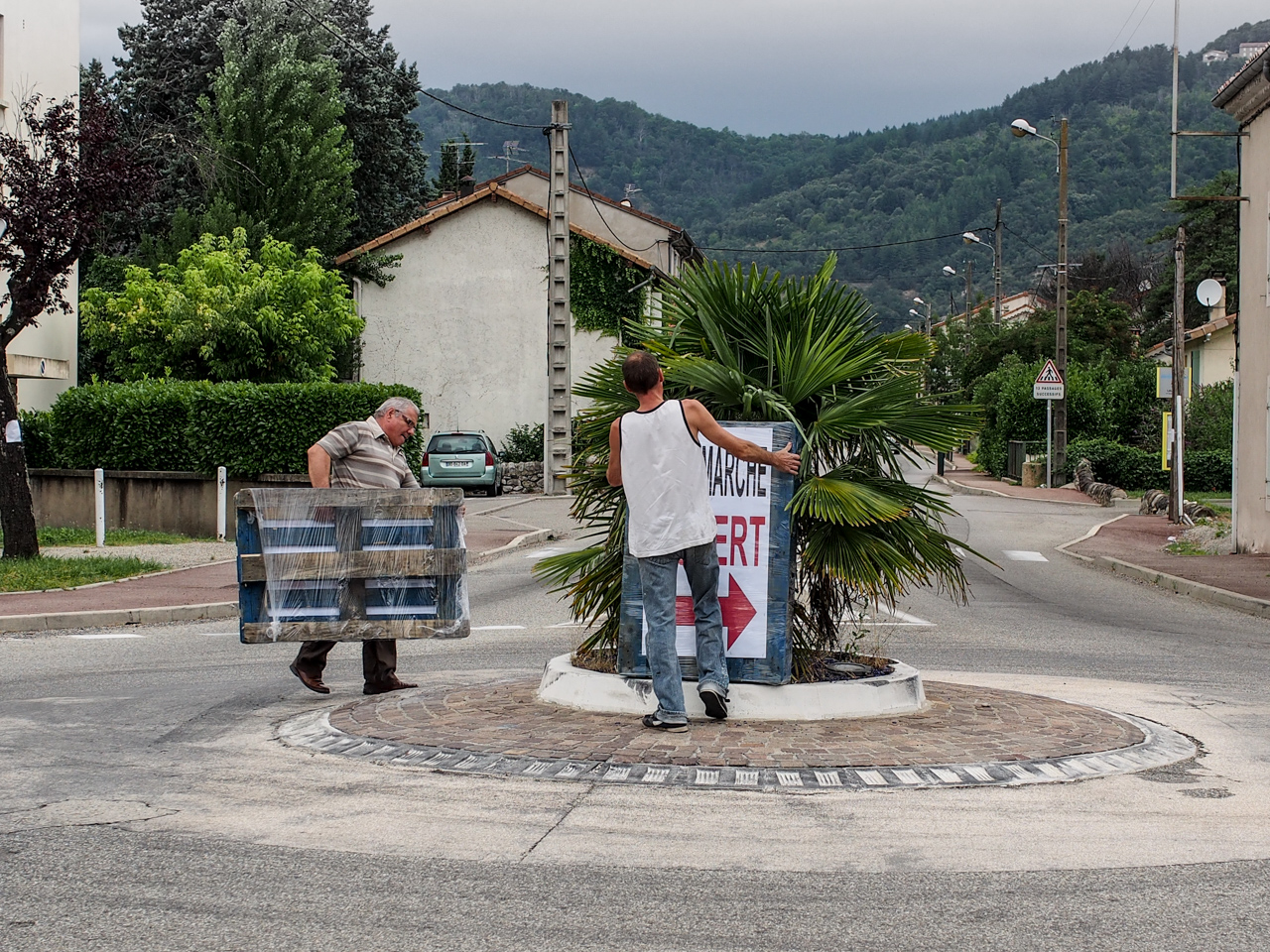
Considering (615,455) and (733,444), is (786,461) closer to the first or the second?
(733,444)

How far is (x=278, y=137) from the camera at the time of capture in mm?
37781

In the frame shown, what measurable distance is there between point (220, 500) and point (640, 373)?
17.0m

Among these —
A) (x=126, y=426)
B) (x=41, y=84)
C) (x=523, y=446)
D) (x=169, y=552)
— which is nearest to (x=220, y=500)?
(x=169, y=552)

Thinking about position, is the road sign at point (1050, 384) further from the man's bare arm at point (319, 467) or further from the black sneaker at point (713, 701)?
the black sneaker at point (713, 701)

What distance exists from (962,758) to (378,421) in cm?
403

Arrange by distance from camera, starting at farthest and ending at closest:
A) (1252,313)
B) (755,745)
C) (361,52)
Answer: (361,52)
(1252,313)
(755,745)

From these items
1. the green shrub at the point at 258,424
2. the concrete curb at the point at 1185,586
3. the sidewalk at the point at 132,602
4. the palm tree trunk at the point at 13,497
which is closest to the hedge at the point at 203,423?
the green shrub at the point at 258,424

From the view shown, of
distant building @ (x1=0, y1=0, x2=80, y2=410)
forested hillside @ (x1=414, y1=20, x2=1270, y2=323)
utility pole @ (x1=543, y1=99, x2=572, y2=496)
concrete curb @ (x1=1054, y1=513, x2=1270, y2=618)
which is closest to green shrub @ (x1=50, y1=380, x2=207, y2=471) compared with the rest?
distant building @ (x1=0, y1=0, x2=80, y2=410)

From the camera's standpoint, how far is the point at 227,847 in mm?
5125

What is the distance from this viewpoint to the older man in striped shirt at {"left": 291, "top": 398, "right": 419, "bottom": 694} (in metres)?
8.70

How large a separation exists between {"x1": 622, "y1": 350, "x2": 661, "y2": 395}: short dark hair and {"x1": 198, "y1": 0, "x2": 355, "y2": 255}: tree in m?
31.7

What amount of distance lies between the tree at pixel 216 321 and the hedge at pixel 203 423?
4.79m

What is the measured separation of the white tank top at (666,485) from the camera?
7102 mm

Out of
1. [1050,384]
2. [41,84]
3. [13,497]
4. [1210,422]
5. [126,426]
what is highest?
[41,84]
